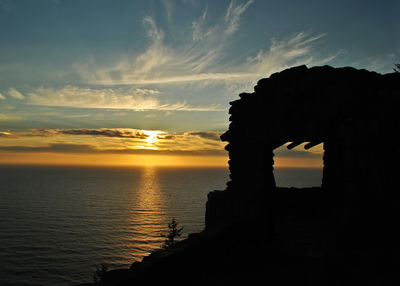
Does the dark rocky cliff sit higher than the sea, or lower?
higher

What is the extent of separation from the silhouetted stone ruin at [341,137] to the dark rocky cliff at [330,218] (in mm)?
26

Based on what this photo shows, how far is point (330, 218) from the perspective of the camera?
848 centimetres

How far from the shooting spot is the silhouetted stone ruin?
24.4ft

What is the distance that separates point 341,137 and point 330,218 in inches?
102

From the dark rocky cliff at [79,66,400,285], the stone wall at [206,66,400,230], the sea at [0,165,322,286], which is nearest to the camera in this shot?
the dark rocky cliff at [79,66,400,285]

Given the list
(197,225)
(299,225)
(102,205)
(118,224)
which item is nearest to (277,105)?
(299,225)

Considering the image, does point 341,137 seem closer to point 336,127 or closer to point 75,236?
point 336,127

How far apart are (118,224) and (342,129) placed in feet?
195

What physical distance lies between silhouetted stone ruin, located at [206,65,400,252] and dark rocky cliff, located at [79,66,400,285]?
3 cm

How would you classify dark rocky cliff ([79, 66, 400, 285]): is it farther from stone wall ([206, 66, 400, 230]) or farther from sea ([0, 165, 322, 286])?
sea ([0, 165, 322, 286])

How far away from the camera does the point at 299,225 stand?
1253 cm

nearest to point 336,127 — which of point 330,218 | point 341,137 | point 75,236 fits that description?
point 341,137

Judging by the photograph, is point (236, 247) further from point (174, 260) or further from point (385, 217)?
point (385, 217)

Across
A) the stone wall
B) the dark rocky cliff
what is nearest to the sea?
the stone wall
